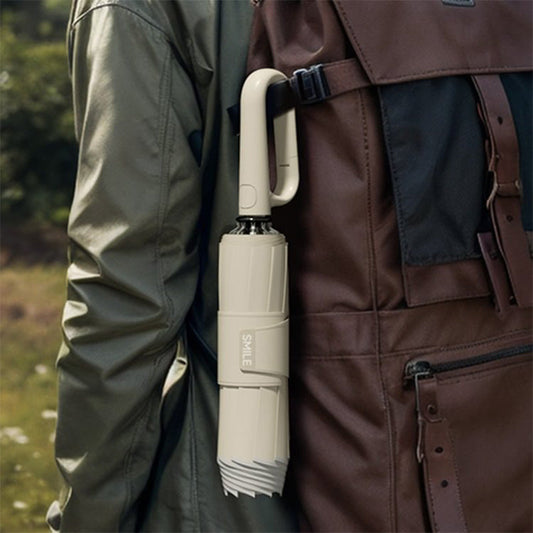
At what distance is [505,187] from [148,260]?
2.02 ft

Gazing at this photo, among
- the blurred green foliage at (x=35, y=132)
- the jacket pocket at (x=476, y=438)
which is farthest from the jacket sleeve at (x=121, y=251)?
the blurred green foliage at (x=35, y=132)

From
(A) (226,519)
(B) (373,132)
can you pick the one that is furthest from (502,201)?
(A) (226,519)

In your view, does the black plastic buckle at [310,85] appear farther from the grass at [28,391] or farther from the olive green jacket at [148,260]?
the grass at [28,391]

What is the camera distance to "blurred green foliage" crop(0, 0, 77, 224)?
6.29 meters

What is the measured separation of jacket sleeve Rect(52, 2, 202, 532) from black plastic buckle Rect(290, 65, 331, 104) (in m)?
0.18

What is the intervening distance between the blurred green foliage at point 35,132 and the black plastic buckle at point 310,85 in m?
4.79

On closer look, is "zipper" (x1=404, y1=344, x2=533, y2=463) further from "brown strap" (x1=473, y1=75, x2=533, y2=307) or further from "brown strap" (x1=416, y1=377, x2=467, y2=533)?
"brown strap" (x1=473, y1=75, x2=533, y2=307)

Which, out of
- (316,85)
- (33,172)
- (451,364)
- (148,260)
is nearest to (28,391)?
(33,172)

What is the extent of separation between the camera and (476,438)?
176 centimetres

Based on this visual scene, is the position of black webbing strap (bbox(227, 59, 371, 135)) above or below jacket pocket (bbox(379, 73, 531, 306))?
above

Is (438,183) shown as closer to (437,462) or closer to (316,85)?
(316,85)

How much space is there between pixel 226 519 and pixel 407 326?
1.49 ft

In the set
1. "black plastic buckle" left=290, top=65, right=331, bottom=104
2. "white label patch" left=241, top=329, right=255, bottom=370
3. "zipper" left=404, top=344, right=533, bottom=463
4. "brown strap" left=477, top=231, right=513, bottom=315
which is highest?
"black plastic buckle" left=290, top=65, right=331, bottom=104

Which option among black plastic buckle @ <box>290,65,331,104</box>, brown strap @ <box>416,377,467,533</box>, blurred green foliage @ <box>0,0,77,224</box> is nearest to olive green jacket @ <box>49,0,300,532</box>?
black plastic buckle @ <box>290,65,331,104</box>
